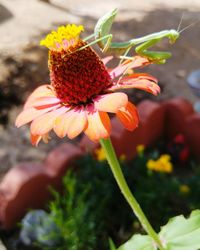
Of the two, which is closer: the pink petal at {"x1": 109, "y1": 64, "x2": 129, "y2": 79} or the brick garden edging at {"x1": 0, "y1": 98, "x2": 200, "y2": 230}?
the pink petal at {"x1": 109, "y1": 64, "x2": 129, "y2": 79}

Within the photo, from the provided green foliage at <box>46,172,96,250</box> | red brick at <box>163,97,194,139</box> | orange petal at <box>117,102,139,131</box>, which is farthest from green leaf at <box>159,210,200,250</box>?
red brick at <box>163,97,194,139</box>

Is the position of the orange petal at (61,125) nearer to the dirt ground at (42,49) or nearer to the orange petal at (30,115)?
the orange petal at (30,115)

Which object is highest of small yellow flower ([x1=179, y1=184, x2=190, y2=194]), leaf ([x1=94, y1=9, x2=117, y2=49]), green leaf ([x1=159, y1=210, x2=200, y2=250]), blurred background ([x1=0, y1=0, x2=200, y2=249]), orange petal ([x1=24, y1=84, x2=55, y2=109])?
blurred background ([x1=0, y1=0, x2=200, y2=249])

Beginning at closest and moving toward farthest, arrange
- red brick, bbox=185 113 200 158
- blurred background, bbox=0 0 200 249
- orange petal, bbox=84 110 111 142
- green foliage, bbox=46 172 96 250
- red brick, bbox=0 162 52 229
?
orange petal, bbox=84 110 111 142, green foliage, bbox=46 172 96 250, red brick, bbox=0 162 52 229, red brick, bbox=185 113 200 158, blurred background, bbox=0 0 200 249

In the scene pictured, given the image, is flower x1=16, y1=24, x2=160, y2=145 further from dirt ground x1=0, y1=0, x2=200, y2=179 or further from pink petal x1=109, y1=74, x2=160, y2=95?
dirt ground x1=0, y1=0, x2=200, y2=179

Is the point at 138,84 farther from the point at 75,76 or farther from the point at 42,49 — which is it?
the point at 42,49

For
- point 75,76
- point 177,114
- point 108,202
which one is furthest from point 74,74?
point 177,114
